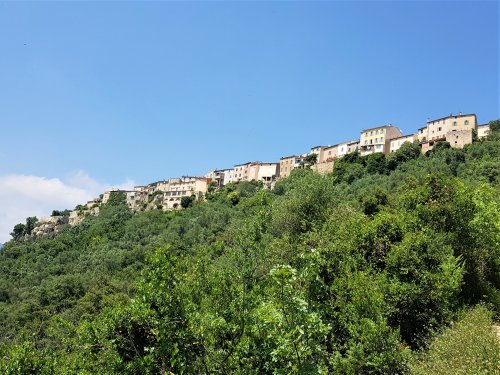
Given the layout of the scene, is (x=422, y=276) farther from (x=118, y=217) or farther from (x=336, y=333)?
(x=118, y=217)

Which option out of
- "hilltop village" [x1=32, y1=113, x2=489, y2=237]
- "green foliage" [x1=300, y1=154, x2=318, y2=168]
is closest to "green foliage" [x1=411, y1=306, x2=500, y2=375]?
"hilltop village" [x1=32, y1=113, x2=489, y2=237]

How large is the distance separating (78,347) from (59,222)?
162414mm

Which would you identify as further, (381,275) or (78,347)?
(381,275)

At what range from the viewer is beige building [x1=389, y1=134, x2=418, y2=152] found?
88.9m

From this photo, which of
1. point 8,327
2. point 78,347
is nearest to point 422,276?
point 78,347

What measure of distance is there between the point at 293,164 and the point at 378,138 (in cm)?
2821

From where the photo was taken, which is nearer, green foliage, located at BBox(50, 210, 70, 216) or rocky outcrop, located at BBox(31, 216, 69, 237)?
rocky outcrop, located at BBox(31, 216, 69, 237)

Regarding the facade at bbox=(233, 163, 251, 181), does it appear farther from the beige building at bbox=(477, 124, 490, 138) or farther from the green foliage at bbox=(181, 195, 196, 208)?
the beige building at bbox=(477, 124, 490, 138)

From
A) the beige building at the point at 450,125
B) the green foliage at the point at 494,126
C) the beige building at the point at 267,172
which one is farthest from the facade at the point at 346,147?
the green foliage at the point at 494,126

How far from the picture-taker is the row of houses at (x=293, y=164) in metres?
81.9

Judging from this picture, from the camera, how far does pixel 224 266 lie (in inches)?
354

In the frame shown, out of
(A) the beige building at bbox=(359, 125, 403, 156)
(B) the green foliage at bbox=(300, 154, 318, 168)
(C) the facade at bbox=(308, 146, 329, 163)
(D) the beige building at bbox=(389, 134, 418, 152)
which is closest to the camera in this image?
(D) the beige building at bbox=(389, 134, 418, 152)

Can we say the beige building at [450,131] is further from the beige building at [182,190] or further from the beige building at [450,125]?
the beige building at [182,190]

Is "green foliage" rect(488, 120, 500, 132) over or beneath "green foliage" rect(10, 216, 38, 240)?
over
